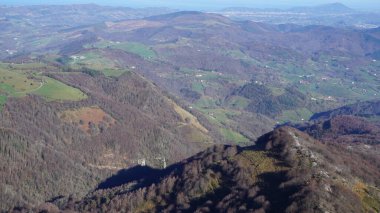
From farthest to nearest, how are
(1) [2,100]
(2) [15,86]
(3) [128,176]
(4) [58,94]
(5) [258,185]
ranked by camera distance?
Result: (4) [58,94], (2) [15,86], (1) [2,100], (3) [128,176], (5) [258,185]

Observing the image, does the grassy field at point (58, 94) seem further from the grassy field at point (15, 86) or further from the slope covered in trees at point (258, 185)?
the slope covered in trees at point (258, 185)

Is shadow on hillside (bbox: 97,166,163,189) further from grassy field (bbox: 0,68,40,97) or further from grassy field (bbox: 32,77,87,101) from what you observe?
grassy field (bbox: 0,68,40,97)

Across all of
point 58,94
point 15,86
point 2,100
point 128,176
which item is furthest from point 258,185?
point 15,86

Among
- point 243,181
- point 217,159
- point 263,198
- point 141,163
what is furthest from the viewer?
point 141,163

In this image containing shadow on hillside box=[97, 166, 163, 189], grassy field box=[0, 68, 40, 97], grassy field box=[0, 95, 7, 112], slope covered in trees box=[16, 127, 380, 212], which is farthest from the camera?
grassy field box=[0, 68, 40, 97]

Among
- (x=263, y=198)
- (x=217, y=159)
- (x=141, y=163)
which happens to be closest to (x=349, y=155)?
(x=217, y=159)

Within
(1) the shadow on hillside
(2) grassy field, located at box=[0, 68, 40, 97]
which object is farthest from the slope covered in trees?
(2) grassy field, located at box=[0, 68, 40, 97]

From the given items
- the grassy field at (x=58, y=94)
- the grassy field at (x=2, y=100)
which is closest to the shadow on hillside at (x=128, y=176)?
the grassy field at (x=58, y=94)

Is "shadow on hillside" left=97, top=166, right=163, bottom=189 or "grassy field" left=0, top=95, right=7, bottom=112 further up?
"grassy field" left=0, top=95, right=7, bottom=112

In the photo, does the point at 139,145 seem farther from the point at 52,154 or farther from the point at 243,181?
the point at 243,181

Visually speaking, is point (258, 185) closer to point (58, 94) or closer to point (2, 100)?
point (2, 100)

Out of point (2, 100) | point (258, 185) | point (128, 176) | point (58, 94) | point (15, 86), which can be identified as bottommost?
point (128, 176)
